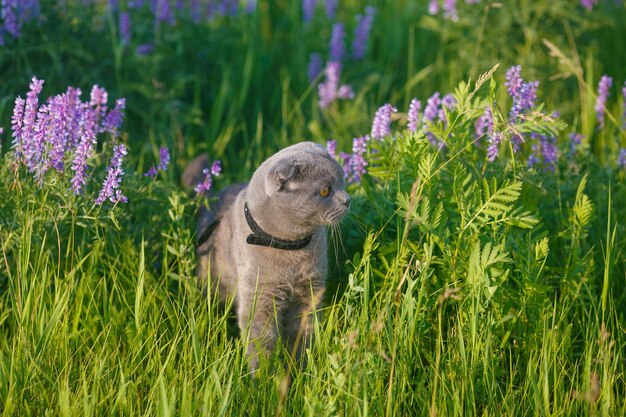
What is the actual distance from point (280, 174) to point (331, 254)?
0.70m

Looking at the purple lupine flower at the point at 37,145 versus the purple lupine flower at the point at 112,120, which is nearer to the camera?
the purple lupine flower at the point at 37,145

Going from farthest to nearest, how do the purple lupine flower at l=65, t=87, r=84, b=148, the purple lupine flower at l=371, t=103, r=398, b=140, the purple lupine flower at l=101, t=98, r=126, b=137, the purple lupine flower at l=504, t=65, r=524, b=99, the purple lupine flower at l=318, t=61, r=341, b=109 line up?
1. the purple lupine flower at l=318, t=61, r=341, b=109
2. the purple lupine flower at l=371, t=103, r=398, b=140
3. the purple lupine flower at l=101, t=98, r=126, b=137
4. the purple lupine flower at l=504, t=65, r=524, b=99
5. the purple lupine flower at l=65, t=87, r=84, b=148

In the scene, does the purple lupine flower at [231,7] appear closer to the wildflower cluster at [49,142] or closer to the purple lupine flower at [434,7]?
the purple lupine flower at [434,7]

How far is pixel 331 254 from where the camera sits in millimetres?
3424

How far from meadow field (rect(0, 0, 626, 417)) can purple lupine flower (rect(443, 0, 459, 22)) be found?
461 millimetres

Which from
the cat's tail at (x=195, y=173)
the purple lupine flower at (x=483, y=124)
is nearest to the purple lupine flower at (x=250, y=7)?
the cat's tail at (x=195, y=173)

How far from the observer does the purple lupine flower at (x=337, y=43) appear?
5.48m

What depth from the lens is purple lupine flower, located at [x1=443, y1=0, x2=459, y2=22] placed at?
525cm


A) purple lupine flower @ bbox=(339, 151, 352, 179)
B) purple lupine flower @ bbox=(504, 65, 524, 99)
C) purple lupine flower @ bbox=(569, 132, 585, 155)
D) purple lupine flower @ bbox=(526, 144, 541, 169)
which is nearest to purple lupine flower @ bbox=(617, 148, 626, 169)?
purple lupine flower @ bbox=(569, 132, 585, 155)

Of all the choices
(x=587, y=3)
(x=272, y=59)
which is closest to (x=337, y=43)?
(x=272, y=59)

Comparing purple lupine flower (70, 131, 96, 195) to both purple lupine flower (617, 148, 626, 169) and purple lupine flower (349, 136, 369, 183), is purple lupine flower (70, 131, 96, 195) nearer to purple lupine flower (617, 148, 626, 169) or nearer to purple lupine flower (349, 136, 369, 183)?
purple lupine flower (349, 136, 369, 183)

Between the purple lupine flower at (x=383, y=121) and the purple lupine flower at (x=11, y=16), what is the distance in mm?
2033

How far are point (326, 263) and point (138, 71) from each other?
2.23m

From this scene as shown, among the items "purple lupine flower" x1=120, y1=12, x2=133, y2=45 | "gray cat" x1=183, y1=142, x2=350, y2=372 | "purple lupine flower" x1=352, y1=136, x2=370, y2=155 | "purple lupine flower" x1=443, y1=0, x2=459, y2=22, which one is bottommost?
"gray cat" x1=183, y1=142, x2=350, y2=372
